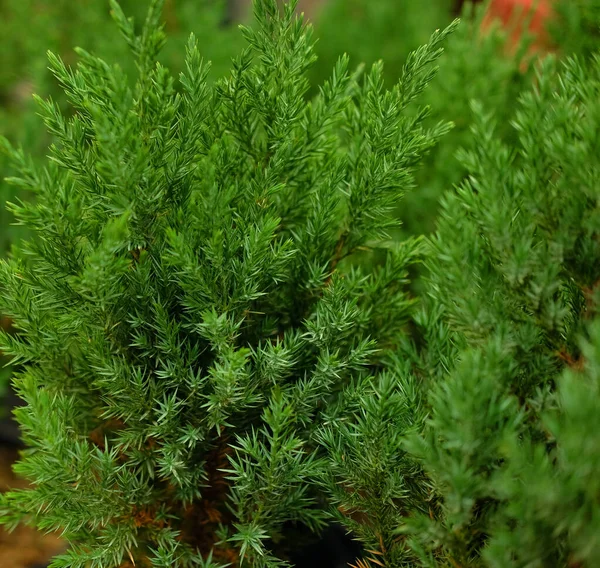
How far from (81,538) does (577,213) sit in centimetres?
62

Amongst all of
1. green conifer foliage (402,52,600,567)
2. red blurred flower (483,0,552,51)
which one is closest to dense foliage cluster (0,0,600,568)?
green conifer foliage (402,52,600,567)

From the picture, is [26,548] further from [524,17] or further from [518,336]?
[524,17]

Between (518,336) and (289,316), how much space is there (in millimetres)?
279

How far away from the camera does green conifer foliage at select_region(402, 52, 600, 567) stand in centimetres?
47

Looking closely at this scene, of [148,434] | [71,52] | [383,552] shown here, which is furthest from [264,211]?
[71,52]

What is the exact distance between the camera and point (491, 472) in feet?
1.77

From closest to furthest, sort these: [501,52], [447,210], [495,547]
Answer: [495,547]
[447,210]
[501,52]

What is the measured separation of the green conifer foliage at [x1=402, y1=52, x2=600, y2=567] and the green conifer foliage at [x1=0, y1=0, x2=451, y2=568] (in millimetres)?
101

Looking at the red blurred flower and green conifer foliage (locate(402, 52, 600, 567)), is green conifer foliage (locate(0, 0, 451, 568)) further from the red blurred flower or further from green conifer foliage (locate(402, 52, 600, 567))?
the red blurred flower

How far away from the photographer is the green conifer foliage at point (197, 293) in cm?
58

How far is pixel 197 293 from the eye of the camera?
615 mm

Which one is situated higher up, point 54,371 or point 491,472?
point 491,472

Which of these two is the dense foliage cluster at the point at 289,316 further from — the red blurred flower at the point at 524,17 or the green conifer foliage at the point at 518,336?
the red blurred flower at the point at 524,17

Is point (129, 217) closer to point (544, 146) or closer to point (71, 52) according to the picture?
point (544, 146)
